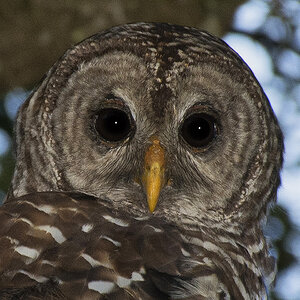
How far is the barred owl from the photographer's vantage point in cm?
357

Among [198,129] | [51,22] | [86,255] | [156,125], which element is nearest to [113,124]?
[156,125]

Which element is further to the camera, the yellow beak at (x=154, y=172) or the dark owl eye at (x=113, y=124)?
the dark owl eye at (x=113, y=124)

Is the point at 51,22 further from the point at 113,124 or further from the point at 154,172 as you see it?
the point at 154,172

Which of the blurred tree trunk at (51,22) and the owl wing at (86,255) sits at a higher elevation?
the blurred tree trunk at (51,22)

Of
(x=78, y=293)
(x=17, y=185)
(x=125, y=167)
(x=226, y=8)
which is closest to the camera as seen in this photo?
(x=78, y=293)

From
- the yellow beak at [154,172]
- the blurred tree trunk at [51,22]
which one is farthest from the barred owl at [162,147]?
the blurred tree trunk at [51,22]

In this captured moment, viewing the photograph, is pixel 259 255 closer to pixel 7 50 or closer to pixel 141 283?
pixel 141 283

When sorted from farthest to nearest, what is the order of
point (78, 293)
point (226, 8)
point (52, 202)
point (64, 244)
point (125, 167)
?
point (226, 8) → point (125, 167) → point (52, 202) → point (64, 244) → point (78, 293)

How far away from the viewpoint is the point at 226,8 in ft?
16.7

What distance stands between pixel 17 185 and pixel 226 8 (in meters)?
1.66

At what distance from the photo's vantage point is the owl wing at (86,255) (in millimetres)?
2877

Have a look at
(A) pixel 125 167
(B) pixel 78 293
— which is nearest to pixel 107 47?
(A) pixel 125 167

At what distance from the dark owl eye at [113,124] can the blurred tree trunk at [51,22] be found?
3.73 feet

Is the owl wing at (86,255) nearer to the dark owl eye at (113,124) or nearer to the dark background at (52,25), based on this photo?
the dark owl eye at (113,124)
